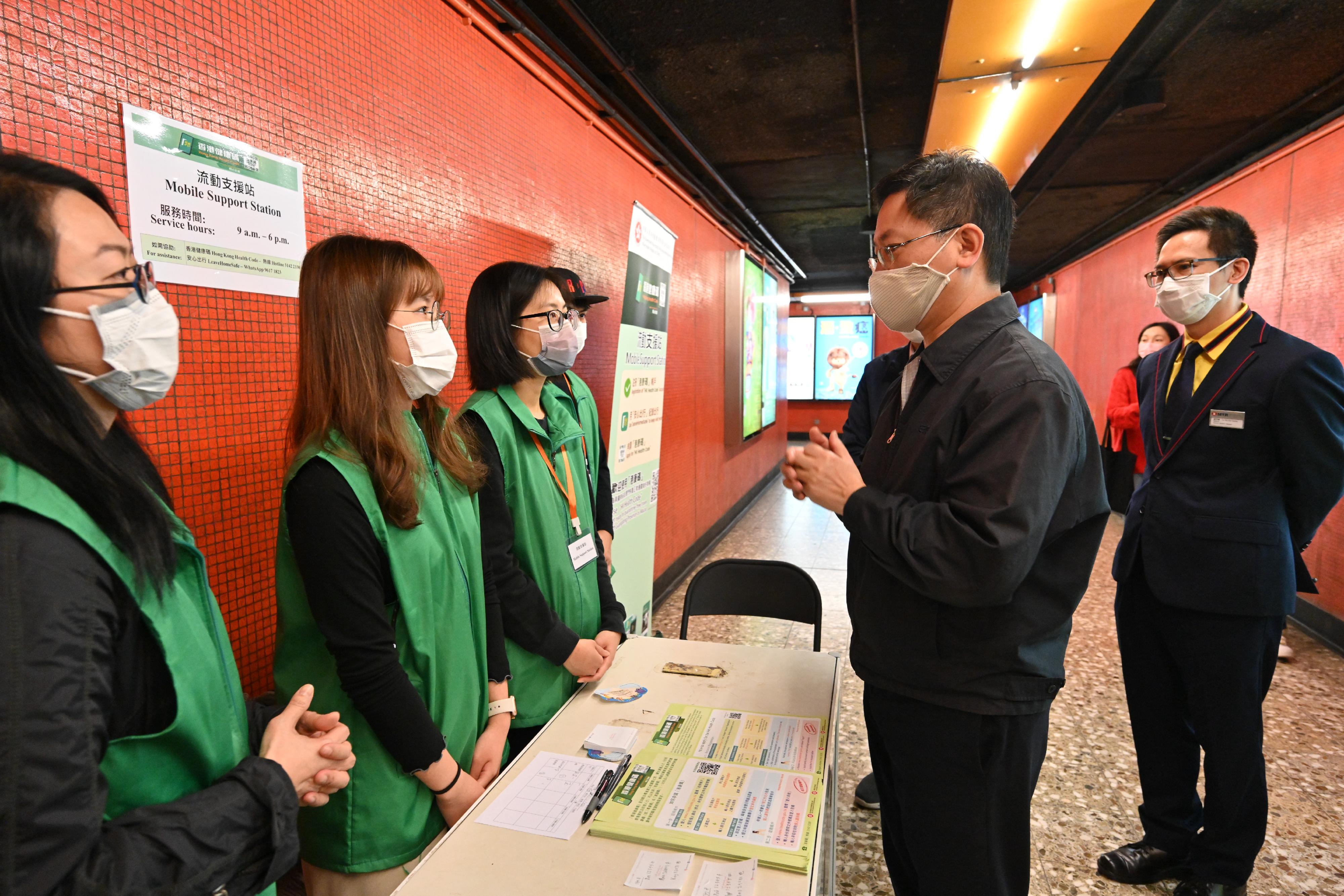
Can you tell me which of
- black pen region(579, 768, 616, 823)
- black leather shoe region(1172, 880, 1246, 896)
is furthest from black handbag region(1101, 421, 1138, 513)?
black pen region(579, 768, 616, 823)

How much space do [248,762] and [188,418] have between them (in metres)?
0.80

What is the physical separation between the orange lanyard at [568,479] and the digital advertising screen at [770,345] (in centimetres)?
599

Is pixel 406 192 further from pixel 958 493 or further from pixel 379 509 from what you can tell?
pixel 958 493

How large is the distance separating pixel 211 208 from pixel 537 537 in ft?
3.30

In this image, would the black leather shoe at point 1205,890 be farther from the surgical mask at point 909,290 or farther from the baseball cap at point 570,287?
the baseball cap at point 570,287

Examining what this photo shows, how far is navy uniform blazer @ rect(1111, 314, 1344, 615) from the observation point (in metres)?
1.72

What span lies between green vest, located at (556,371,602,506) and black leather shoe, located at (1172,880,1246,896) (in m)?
2.09

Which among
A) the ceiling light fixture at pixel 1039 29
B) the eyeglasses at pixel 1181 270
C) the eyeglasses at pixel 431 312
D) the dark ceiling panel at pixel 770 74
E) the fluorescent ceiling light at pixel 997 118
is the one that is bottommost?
the eyeglasses at pixel 431 312

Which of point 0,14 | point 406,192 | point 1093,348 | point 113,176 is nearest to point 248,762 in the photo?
point 113,176

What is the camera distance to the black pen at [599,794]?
3.67 feet

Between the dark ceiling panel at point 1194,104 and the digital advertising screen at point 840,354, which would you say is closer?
the dark ceiling panel at point 1194,104

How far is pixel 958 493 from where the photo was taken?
3.61ft

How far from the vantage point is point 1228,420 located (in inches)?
71.3

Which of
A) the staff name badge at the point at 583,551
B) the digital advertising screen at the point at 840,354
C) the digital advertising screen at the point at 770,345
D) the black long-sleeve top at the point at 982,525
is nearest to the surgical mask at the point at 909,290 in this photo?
the black long-sleeve top at the point at 982,525
